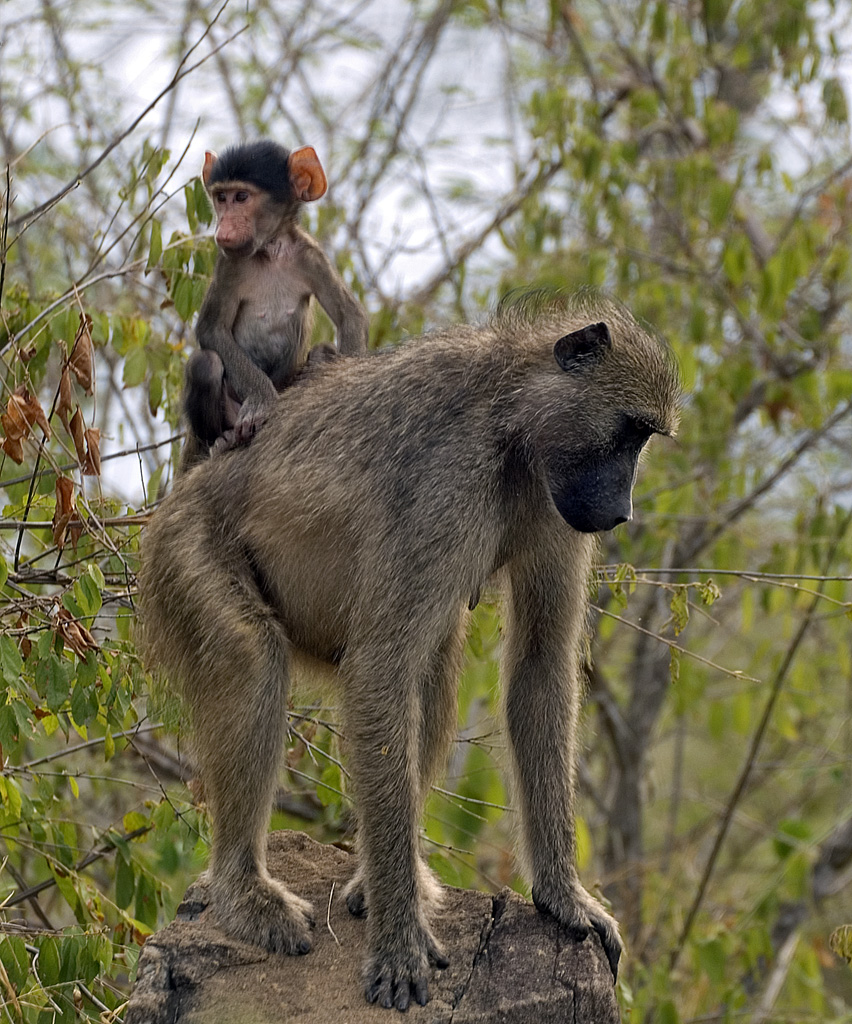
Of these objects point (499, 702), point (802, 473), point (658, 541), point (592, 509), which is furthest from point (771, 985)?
point (592, 509)

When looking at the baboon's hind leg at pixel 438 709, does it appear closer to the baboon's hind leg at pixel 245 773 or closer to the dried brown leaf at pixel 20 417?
the baboon's hind leg at pixel 245 773

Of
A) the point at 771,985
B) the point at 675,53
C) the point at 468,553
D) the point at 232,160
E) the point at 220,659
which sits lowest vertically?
the point at 771,985

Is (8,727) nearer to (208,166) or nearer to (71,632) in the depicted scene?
(71,632)

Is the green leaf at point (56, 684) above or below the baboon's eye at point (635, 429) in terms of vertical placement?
below

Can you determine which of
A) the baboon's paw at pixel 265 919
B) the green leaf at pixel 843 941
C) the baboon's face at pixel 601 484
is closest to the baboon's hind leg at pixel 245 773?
the baboon's paw at pixel 265 919

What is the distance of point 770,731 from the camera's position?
34.9 feet

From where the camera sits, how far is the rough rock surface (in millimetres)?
3455

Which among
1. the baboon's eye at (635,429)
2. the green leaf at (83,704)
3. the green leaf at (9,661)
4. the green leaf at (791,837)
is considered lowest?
the green leaf at (791,837)

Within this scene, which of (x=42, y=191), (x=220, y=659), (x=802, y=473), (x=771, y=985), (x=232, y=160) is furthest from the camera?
(x=802, y=473)

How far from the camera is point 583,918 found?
3979mm

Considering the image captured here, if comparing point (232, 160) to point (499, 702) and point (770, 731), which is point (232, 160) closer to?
point (499, 702)

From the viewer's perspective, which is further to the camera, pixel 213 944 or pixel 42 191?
pixel 42 191

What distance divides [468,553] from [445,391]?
540mm

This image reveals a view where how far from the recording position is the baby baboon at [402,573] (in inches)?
146
